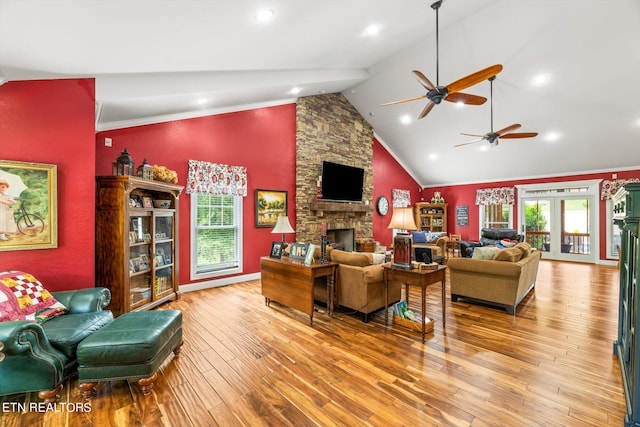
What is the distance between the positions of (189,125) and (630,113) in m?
8.13

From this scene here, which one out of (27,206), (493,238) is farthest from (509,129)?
(27,206)

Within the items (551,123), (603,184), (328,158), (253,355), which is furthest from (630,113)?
(253,355)

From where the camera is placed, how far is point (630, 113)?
17.3 ft

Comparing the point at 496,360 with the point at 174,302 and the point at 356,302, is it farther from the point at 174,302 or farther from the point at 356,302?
the point at 174,302

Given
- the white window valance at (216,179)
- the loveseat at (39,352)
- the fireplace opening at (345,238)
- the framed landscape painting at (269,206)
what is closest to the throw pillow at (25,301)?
the loveseat at (39,352)

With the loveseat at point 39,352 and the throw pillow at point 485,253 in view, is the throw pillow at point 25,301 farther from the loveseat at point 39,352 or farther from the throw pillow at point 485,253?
the throw pillow at point 485,253

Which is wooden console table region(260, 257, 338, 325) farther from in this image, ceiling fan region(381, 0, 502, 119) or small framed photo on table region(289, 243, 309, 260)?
ceiling fan region(381, 0, 502, 119)

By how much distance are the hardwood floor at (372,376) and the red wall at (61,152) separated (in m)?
1.23

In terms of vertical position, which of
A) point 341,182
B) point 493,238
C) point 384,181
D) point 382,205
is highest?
point 384,181

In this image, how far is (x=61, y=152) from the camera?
2820mm

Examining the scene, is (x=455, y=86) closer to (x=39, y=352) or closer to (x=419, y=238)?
(x=39, y=352)

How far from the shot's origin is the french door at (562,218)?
738 centimetres

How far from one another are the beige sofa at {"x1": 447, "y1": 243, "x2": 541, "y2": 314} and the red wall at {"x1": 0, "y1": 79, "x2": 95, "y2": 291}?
4646 millimetres

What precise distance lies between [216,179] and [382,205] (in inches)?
203
